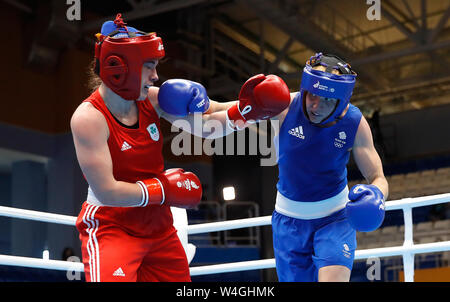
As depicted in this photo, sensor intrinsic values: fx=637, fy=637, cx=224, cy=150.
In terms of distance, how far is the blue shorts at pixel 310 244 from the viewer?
108 inches

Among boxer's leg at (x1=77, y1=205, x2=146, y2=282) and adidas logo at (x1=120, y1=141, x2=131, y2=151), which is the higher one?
adidas logo at (x1=120, y1=141, x2=131, y2=151)

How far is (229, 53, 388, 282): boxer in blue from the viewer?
2.72 meters

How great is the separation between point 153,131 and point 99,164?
0.96 ft

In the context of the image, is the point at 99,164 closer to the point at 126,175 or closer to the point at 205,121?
the point at 126,175

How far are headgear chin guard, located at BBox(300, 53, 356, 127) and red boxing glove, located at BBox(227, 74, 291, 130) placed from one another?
156 mm

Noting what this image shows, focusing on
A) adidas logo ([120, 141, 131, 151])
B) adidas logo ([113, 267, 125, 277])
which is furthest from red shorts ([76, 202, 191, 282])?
adidas logo ([120, 141, 131, 151])

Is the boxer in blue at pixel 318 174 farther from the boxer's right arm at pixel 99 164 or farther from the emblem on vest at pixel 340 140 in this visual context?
the boxer's right arm at pixel 99 164

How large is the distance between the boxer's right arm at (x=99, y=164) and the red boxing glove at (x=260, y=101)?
55 cm

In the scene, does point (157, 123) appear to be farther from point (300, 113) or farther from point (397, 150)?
point (397, 150)

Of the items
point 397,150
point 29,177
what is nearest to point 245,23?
point 397,150

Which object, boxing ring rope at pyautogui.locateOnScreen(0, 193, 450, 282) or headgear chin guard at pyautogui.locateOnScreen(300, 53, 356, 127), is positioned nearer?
headgear chin guard at pyautogui.locateOnScreen(300, 53, 356, 127)

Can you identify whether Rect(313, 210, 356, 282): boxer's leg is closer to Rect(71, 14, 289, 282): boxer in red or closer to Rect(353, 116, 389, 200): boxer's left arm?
Rect(353, 116, 389, 200): boxer's left arm

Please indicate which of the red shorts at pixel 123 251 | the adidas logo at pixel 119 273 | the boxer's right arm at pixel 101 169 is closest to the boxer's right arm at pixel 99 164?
the boxer's right arm at pixel 101 169

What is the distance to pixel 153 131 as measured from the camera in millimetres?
2480
